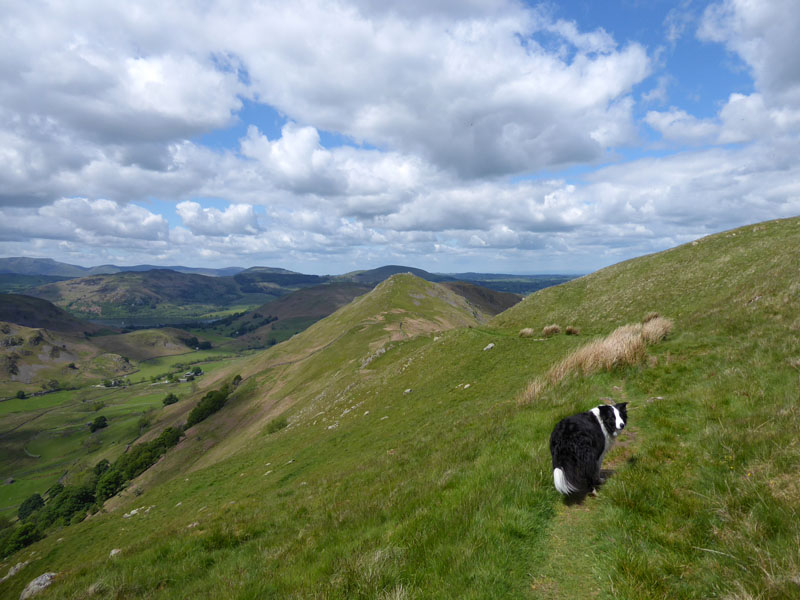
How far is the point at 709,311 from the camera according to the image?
2022 centimetres

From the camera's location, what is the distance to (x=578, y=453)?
739cm

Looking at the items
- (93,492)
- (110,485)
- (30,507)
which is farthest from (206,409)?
(30,507)

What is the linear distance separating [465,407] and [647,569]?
16332mm

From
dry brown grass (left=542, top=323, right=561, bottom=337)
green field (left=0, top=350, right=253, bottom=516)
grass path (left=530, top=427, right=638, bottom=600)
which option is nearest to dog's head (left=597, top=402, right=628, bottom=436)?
grass path (left=530, top=427, right=638, bottom=600)

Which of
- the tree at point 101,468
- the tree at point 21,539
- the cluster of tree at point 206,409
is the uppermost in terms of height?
the cluster of tree at point 206,409

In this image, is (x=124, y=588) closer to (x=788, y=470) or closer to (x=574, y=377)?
(x=788, y=470)

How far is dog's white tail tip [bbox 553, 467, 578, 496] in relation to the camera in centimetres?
725

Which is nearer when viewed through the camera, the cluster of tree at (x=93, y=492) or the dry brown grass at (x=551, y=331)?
the dry brown grass at (x=551, y=331)

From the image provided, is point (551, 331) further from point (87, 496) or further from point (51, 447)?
point (51, 447)

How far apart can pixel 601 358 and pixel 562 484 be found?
33.3ft

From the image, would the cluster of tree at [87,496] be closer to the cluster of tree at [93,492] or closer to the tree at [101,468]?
the cluster of tree at [93,492]

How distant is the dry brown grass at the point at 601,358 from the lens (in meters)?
15.0

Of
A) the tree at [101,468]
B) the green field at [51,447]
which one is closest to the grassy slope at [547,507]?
the tree at [101,468]

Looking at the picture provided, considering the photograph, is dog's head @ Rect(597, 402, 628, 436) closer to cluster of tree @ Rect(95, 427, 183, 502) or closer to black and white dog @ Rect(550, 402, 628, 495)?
black and white dog @ Rect(550, 402, 628, 495)
